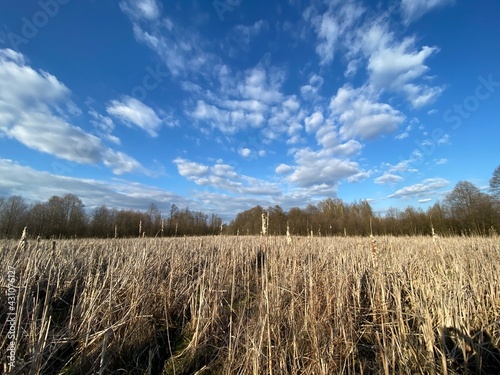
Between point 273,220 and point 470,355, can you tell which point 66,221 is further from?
point 470,355

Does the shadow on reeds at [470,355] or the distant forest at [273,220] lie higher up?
the distant forest at [273,220]

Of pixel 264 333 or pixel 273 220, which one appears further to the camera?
pixel 273 220

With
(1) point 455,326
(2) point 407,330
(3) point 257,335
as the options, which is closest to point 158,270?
(3) point 257,335

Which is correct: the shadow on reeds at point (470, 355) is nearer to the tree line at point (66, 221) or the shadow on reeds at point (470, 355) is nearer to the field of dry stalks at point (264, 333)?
the field of dry stalks at point (264, 333)

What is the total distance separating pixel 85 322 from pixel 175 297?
135 cm

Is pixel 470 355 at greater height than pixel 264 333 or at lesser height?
lesser

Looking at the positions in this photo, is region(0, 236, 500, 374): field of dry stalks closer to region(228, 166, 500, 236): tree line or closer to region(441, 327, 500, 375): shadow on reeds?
region(441, 327, 500, 375): shadow on reeds

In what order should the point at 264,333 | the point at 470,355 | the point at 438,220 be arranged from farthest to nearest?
the point at 438,220
the point at 264,333
the point at 470,355

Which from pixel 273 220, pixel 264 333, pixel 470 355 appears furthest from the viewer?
pixel 273 220

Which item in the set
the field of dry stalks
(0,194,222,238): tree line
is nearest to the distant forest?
(0,194,222,238): tree line

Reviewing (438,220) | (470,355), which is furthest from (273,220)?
(470,355)

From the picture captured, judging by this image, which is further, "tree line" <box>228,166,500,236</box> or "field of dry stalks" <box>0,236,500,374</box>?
"tree line" <box>228,166,500,236</box>

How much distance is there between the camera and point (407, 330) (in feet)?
8.91

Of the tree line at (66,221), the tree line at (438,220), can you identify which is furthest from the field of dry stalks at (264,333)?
the tree line at (66,221)
